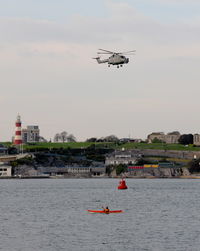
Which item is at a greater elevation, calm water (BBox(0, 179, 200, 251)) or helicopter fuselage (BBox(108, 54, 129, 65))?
helicopter fuselage (BBox(108, 54, 129, 65))

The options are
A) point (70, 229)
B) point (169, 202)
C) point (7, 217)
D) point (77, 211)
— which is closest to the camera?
point (70, 229)

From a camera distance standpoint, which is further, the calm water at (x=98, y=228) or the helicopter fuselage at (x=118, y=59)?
the helicopter fuselage at (x=118, y=59)

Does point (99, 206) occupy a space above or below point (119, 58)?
below

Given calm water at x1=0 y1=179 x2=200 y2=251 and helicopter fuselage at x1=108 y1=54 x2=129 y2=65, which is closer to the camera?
calm water at x1=0 y1=179 x2=200 y2=251

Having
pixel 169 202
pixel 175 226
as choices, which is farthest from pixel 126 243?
pixel 169 202

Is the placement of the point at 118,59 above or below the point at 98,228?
above

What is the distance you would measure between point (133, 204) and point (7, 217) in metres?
33.0

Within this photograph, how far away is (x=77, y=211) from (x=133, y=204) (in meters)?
19.2

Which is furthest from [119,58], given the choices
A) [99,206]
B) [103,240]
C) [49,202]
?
[103,240]

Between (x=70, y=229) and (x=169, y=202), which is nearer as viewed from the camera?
(x=70, y=229)

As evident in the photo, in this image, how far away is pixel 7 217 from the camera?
103562 mm

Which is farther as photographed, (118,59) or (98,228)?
(118,59)

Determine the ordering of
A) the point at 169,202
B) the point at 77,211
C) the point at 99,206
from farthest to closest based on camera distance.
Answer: the point at 169,202 → the point at 99,206 → the point at 77,211

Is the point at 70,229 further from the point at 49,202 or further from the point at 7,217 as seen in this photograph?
the point at 49,202
